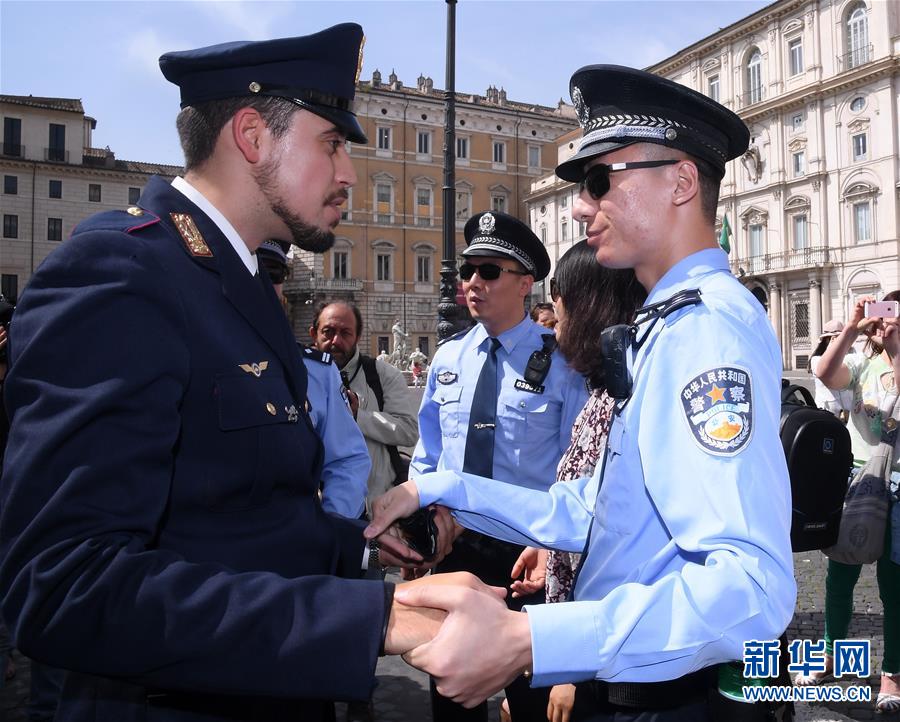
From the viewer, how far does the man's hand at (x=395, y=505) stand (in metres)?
2.06

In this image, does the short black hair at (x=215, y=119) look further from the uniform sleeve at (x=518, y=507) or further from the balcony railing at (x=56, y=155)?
the balcony railing at (x=56, y=155)

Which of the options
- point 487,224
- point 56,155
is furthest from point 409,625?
point 56,155

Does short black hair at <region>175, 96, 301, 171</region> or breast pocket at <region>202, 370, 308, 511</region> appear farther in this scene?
short black hair at <region>175, 96, 301, 171</region>

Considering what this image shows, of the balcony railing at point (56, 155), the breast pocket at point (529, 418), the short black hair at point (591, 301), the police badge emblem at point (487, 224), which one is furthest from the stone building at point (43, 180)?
the short black hair at point (591, 301)

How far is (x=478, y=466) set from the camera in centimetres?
351

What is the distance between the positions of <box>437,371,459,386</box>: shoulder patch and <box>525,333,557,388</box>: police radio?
1.46 ft

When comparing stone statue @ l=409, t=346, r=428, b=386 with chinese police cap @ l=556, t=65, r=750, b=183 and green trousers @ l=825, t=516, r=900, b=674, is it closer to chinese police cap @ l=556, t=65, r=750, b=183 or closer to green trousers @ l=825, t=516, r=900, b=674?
green trousers @ l=825, t=516, r=900, b=674

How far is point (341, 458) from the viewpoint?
10.7 feet

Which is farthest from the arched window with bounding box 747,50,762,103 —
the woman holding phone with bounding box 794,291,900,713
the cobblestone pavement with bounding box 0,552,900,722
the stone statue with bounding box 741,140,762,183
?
the woman holding phone with bounding box 794,291,900,713

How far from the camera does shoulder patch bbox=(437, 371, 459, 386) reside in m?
3.89

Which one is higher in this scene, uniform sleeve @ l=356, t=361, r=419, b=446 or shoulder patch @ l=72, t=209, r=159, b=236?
shoulder patch @ l=72, t=209, r=159, b=236

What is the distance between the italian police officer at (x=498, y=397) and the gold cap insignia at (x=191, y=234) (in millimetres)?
2188

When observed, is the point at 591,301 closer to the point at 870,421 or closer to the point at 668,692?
the point at 668,692

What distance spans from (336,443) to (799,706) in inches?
111
